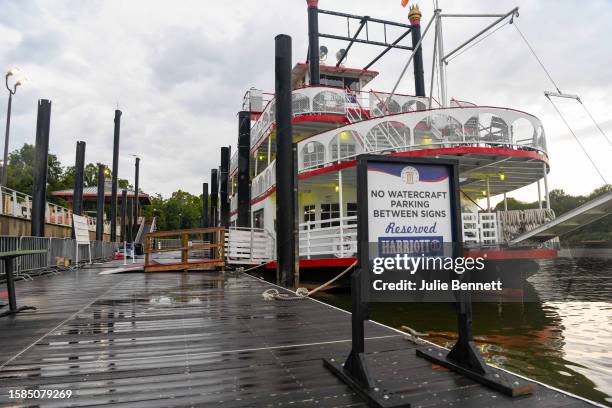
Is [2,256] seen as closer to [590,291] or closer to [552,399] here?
[552,399]

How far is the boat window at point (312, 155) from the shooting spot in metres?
13.2

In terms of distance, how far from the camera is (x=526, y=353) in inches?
211

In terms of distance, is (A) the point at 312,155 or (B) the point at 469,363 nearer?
(B) the point at 469,363

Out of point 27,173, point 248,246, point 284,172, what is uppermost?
point 27,173

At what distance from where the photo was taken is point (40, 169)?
14.4m

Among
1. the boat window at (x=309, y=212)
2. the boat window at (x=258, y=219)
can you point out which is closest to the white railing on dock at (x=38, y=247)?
the boat window at (x=258, y=219)

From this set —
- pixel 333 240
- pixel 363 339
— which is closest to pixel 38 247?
pixel 333 240

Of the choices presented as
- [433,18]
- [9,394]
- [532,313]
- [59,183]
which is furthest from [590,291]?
[59,183]

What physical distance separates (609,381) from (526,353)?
111 cm

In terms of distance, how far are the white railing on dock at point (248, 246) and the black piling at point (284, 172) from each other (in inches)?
178

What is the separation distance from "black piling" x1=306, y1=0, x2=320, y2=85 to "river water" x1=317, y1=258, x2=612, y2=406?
1192cm

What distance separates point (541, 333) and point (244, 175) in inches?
524

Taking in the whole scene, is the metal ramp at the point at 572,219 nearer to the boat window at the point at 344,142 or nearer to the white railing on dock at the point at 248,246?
the boat window at the point at 344,142

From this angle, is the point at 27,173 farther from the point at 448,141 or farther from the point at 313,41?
the point at 448,141
